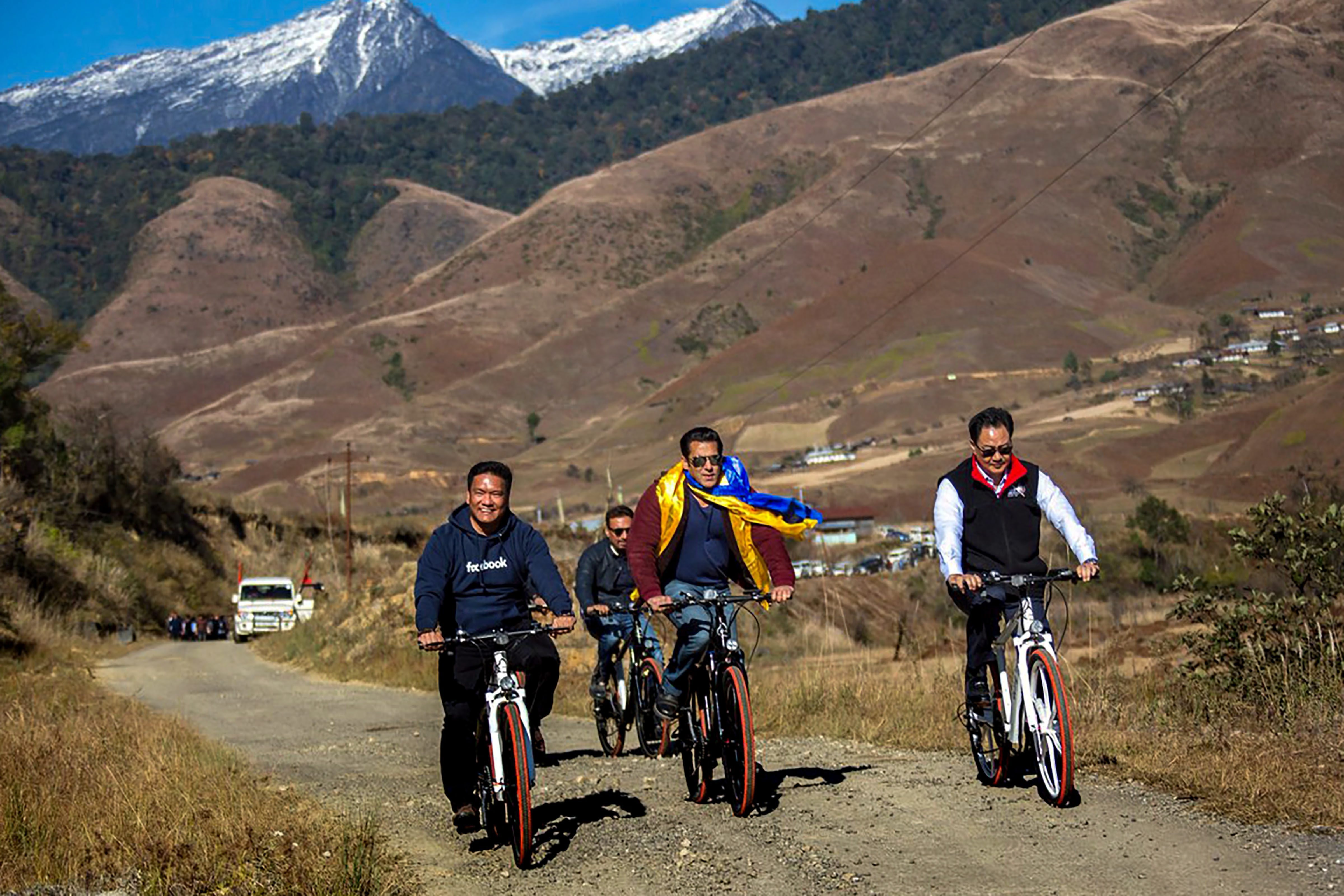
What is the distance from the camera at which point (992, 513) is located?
26.8 feet

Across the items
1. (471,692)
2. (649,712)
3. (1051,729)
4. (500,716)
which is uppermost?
(471,692)

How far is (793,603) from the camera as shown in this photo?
117 ft

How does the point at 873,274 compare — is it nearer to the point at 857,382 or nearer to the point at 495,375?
the point at 857,382

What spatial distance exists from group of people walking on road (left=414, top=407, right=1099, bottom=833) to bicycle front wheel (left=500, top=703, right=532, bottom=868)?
0.31m

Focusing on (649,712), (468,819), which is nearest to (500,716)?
(468,819)

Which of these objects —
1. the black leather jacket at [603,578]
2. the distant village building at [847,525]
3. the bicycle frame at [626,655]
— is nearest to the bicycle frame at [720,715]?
the bicycle frame at [626,655]

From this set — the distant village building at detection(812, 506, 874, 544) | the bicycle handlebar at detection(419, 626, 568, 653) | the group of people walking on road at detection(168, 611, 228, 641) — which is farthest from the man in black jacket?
the distant village building at detection(812, 506, 874, 544)

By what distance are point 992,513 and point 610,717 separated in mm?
4435

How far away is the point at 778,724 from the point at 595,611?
2.66m

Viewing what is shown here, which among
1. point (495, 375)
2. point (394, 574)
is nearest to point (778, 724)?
point (394, 574)

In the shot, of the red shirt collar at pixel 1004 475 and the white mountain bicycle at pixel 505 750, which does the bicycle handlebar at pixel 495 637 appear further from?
the red shirt collar at pixel 1004 475

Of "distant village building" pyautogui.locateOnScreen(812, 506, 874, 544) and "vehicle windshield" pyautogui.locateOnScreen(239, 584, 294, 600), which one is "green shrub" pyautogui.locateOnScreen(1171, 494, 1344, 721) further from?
"distant village building" pyautogui.locateOnScreen(812, 506, 874, 544)

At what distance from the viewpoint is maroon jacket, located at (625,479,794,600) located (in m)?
8.50

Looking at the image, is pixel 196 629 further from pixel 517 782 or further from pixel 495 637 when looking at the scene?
pixel 517 782
